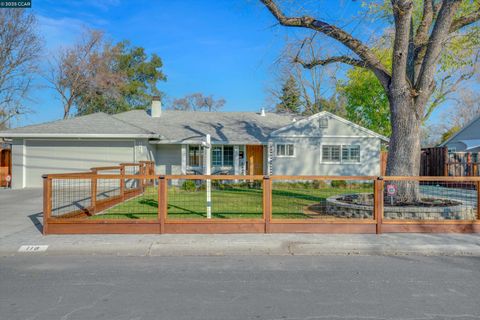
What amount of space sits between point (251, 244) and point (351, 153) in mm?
16106

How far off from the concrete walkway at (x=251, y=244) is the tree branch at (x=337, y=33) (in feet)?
16.6

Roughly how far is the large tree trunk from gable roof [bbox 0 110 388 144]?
11338mm

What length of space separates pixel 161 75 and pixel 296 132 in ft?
86.2

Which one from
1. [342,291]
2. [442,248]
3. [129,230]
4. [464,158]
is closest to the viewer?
[342,291]

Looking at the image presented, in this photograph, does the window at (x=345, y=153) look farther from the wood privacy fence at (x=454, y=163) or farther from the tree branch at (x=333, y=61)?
the tree branch at (x=333, y=61)

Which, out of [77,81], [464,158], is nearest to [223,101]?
[77,81]

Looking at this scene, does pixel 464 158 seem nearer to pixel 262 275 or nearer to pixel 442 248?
pixel 442 248

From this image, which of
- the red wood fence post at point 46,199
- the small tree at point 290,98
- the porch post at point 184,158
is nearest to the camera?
the red wood fence post at point 46,199

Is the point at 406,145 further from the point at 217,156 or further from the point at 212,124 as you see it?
the point at 212,124

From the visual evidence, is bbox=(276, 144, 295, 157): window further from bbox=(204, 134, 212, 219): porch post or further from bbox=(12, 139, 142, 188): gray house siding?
bbox=(204, 134, 212, 219): porch post

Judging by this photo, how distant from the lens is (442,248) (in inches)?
270

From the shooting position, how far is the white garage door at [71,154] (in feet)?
58.4

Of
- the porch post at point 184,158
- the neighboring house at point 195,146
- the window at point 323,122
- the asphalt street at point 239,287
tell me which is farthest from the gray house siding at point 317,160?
the asphalt street at point 239,287

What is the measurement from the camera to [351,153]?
21.5 metres
